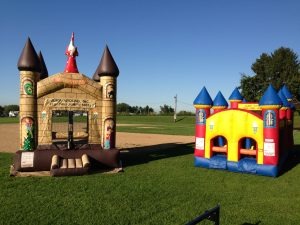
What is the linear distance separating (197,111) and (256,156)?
2.87 metres

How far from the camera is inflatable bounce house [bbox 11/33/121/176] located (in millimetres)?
9742

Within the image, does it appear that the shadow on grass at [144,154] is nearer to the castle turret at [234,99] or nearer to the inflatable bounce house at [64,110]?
the inflatable bounce house at [64,110]

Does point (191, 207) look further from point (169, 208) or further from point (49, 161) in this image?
point (49, 161)

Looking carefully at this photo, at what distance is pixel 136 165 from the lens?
11672mm

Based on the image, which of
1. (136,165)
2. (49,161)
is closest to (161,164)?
(136,165)

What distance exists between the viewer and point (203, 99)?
39.2 feet

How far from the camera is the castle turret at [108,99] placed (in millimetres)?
11000

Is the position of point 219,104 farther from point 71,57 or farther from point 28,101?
point 28,101

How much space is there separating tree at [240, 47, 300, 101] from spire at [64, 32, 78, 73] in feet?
101

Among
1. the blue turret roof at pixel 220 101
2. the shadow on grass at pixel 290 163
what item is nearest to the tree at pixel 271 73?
the shadow on grass at pixel 290 163

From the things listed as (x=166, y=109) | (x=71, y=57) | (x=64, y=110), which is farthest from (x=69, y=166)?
(x=166, y=109)

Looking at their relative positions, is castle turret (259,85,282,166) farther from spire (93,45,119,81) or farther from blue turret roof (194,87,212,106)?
spire (93,45,119,81)

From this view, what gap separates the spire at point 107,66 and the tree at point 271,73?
30.2 m

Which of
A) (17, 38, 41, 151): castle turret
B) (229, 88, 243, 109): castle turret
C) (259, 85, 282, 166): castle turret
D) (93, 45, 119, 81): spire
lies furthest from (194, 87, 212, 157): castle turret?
(17, 38, 41, 151): castle turret
